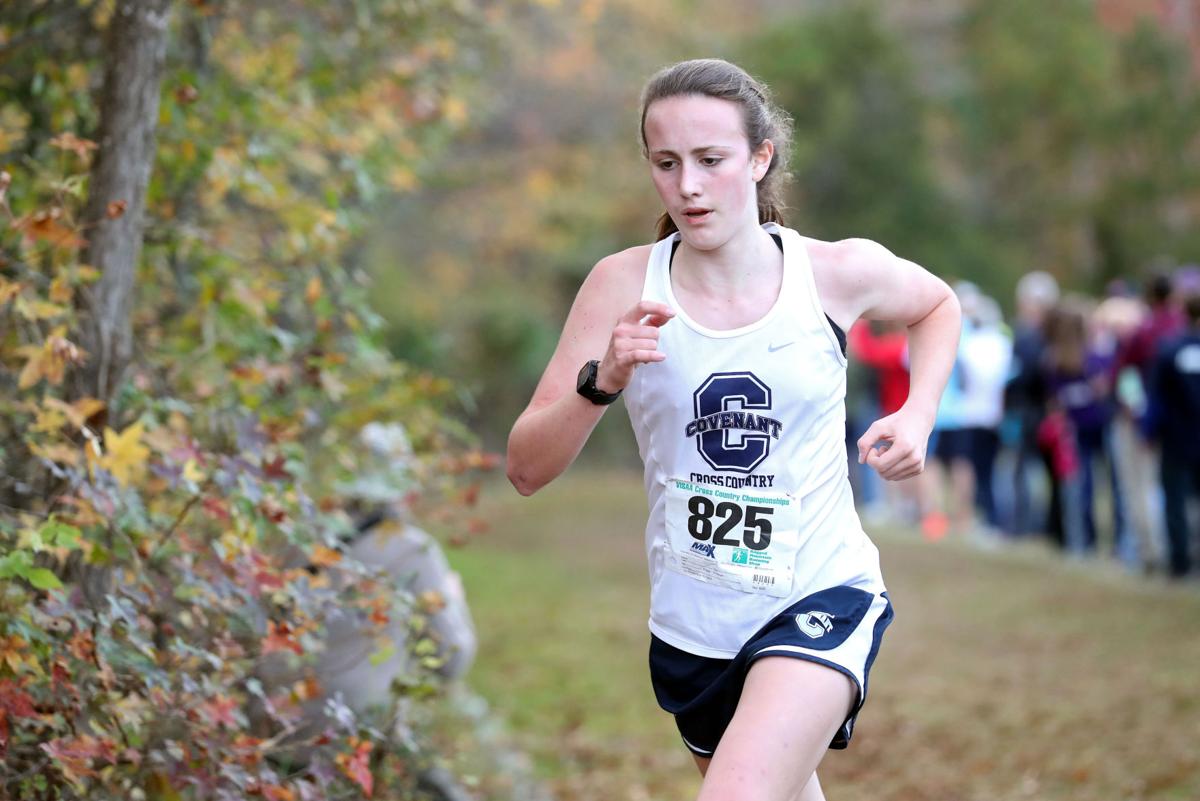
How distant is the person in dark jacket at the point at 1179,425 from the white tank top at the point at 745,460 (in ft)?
24.3

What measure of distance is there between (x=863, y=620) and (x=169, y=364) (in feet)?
8.52

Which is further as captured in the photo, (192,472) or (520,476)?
(192,472)

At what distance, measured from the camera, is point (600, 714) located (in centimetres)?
809

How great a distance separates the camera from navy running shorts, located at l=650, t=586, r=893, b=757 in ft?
11.1

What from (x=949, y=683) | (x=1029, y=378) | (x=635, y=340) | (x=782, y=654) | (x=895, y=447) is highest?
(x=635, y=340)

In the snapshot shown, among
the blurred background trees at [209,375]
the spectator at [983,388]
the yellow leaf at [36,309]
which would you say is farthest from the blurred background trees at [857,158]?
the yellow leaf at [36,309]

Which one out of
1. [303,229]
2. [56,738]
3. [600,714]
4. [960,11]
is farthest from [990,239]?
[56,738]

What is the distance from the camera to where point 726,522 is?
347 centimetres

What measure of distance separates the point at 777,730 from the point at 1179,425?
821 centimetres

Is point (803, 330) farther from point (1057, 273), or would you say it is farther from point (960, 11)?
point (960, 11)

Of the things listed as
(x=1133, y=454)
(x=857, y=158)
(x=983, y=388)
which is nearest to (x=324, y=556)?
(x=1133, y=454)

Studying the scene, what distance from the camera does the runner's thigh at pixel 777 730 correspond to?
3.19 meters

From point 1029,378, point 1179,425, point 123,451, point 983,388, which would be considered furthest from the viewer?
point 983,388

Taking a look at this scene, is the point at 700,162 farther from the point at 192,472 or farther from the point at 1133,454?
the point at 1133,454
